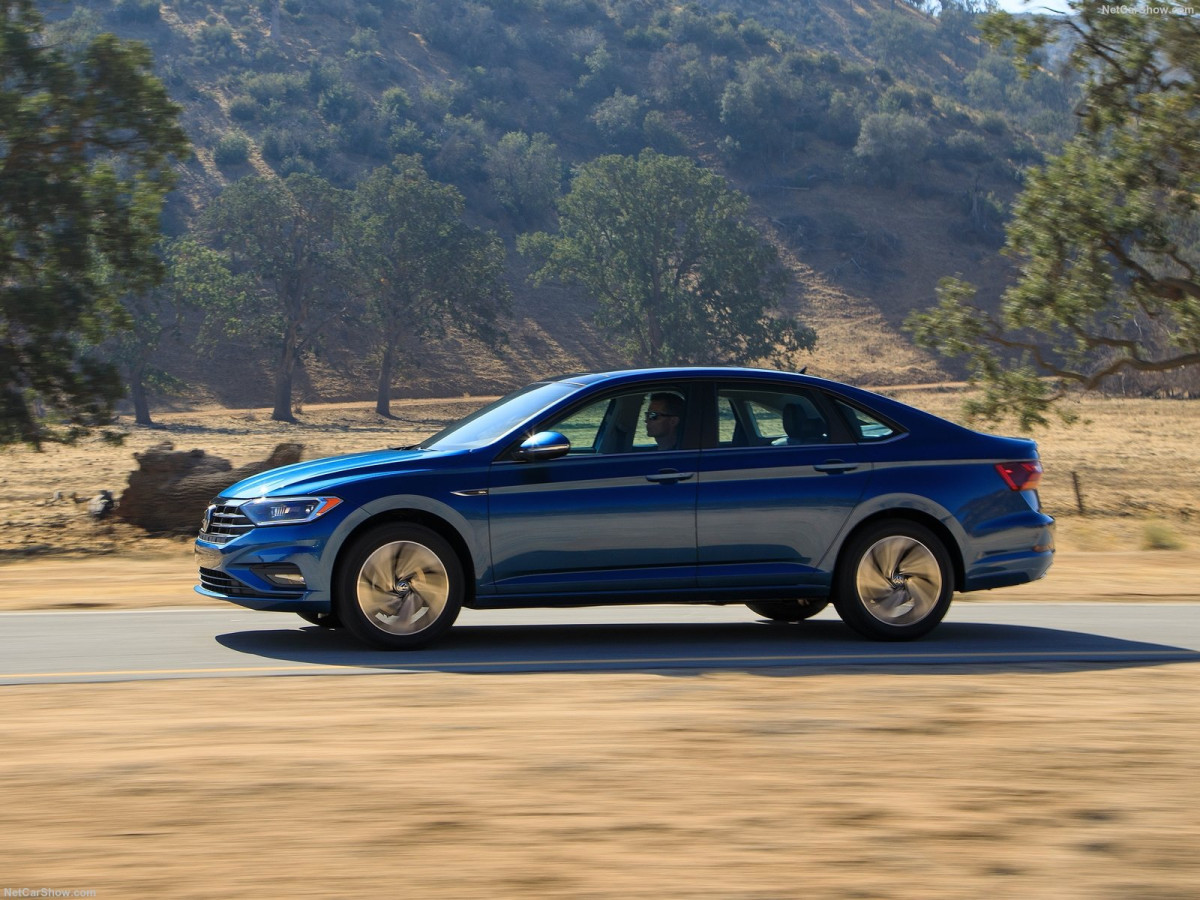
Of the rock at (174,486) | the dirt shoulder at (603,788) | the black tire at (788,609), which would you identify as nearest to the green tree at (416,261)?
the rock at (174,486)

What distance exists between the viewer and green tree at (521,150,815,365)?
69312mm

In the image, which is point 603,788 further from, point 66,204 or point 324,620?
point 66,204

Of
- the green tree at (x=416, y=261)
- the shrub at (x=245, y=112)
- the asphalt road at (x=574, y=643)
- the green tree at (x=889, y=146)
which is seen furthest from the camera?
the green tree at (x=889, y=146)

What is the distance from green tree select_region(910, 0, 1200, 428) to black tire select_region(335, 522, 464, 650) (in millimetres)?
16449

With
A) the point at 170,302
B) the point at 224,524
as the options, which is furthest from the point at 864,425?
the point at 170,302

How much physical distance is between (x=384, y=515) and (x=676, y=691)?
2095mm

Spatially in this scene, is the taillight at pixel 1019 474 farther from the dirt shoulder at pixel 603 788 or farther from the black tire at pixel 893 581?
the dirt shoulder at pixel 603 788

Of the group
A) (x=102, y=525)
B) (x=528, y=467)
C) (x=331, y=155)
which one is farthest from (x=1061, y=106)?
(x=528, y=467)

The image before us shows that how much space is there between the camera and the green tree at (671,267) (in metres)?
69.3

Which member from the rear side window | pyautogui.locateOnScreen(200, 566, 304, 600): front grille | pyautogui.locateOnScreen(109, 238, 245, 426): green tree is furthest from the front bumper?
pyautogui.locateOnScreen(109, 238, 245, 426): green tree

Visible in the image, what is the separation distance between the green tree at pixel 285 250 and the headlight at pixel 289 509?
184 feet

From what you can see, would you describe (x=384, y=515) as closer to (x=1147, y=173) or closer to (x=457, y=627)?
(x=457, y=627)

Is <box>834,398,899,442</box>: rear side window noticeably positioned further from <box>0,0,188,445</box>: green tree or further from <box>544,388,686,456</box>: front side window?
<box>0,0,188,445</box>: green tree

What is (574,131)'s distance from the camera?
4070 inches
